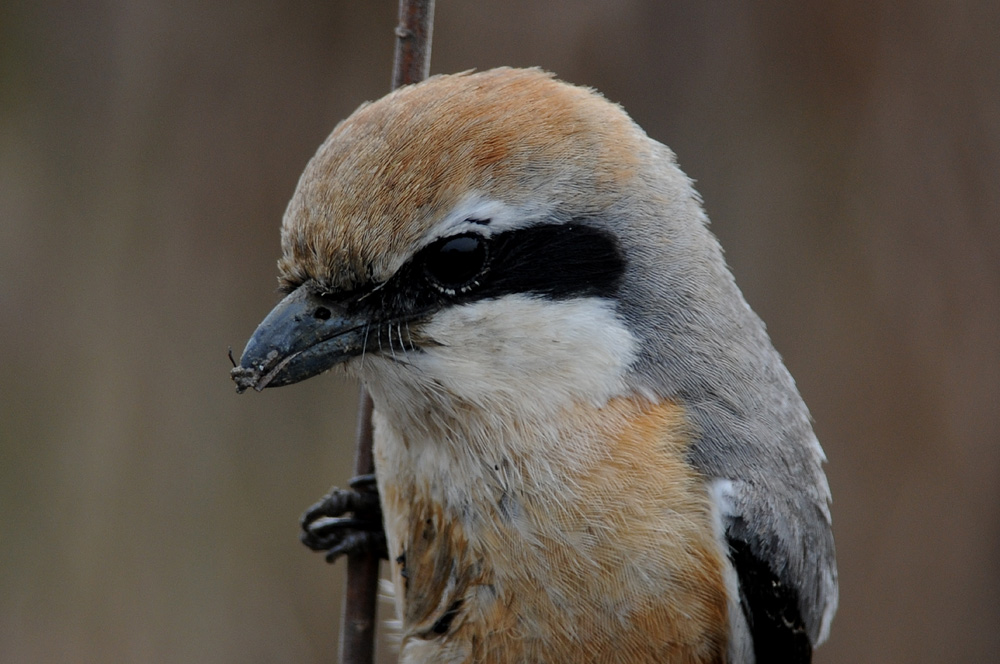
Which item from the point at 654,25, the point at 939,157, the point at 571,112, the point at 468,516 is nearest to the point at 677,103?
the point at 654,25

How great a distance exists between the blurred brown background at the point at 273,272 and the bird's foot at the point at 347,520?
87.4 inches

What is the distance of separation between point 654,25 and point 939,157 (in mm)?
1602

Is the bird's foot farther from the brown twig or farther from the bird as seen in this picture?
the bird

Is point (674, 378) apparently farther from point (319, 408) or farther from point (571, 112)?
point (319, 408)

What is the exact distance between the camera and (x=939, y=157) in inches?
201

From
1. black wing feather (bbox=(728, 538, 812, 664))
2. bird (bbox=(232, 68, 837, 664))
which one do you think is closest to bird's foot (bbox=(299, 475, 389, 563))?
bird (bbox=(232, 68, 837, 664))

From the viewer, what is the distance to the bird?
2.22m

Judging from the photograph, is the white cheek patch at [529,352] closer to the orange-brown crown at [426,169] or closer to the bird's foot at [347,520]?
the orange-brown crown at [426,169]

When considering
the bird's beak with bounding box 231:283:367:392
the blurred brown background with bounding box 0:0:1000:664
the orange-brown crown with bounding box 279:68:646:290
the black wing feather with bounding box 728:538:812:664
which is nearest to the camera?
the orange-brown crown with bounding box 279:68:646:290

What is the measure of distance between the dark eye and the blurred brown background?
117 inches

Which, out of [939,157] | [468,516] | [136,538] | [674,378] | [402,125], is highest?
[939,157]

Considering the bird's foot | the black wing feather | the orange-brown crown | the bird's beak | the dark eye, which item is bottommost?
the black wing feather

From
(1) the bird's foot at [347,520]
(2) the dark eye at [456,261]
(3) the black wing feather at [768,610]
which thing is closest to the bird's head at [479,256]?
(2) the dark eye at [456,261]

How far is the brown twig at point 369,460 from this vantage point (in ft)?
7.86
